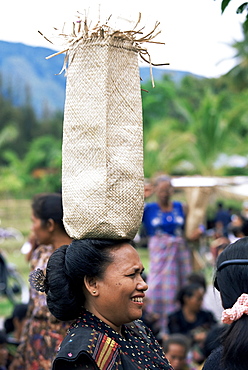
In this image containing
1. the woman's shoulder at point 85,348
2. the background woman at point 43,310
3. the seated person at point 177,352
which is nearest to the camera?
the woman's shoulder at point 85,348

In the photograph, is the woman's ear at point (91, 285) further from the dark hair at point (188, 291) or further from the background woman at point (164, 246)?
the background woman at point (164, 246)

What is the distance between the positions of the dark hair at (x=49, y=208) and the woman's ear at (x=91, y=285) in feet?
4.38

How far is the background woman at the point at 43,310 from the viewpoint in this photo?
3465mm

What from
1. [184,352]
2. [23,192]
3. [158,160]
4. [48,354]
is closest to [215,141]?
[158,160]

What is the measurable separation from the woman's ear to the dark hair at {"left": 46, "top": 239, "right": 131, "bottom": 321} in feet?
0.06

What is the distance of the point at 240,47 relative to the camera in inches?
1139

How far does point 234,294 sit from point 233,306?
0.19 ft

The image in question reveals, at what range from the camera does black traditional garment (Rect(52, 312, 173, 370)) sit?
2.15m

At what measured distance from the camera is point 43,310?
139 inches

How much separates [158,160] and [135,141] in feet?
67.9

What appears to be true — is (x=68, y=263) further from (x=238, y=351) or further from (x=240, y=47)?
(x=240, y=47)

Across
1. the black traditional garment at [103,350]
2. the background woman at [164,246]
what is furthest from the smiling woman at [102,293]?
the background woman at [164,246]

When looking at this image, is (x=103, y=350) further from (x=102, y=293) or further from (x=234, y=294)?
(x=234, y=294)

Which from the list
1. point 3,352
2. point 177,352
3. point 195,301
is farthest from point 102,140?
point 195,301
